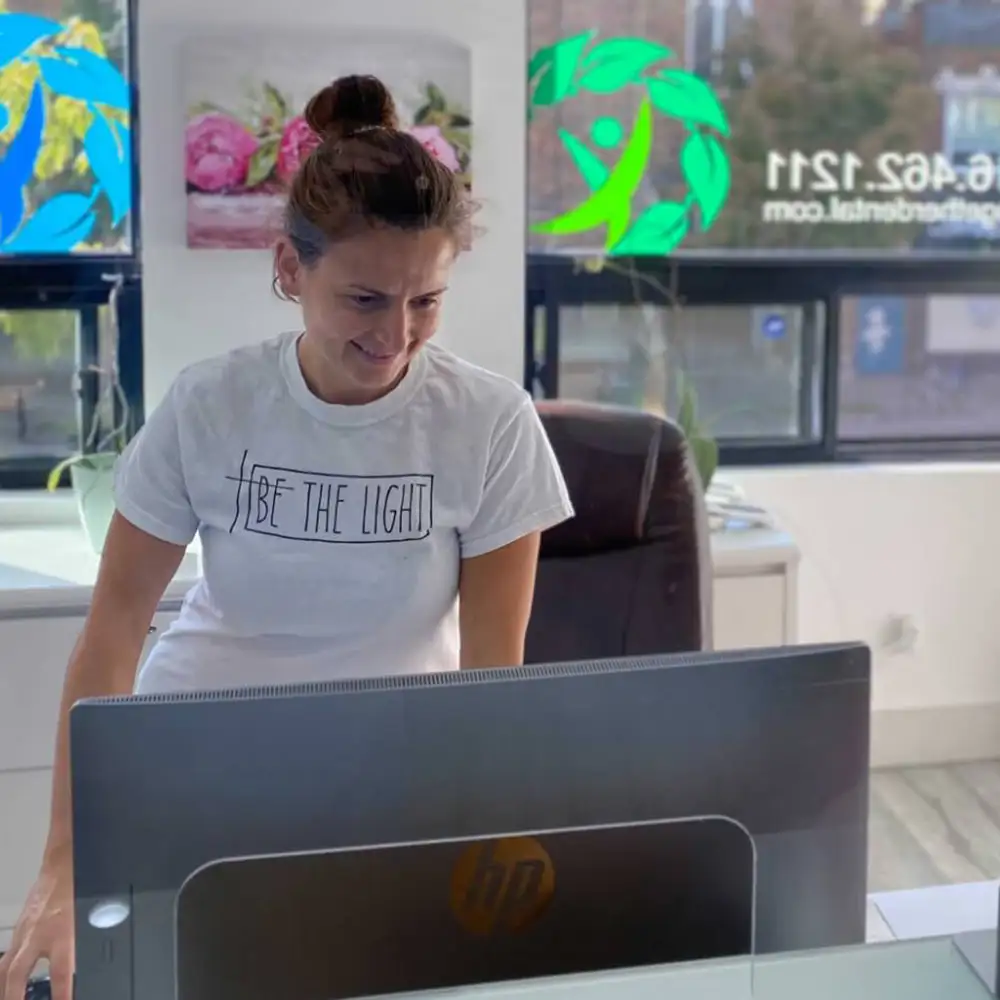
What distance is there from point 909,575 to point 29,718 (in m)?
1.96

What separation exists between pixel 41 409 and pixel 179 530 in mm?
1703

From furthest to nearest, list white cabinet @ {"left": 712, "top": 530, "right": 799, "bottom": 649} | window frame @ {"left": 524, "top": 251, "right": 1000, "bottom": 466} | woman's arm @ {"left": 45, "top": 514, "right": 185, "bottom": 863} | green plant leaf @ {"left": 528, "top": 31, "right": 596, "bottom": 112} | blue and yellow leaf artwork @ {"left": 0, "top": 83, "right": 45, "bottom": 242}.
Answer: window frame @ {"left": 524, "top": 251, "right": 1000, "bottom": 466}, green plant leaf @ {"left": 528, "top": 31, "right": 596, "bottom": 112}, blue and yellow leaf artwork @ {"left": 0, "top": 83, "right": 45, "bottom": 242}, white cabinet @ {"left": 712, "top": 530, "right": 799, "bottom": 649}, woman's arm @ {"left": 45, "top": 514, "right": 185, "bottom": 863}

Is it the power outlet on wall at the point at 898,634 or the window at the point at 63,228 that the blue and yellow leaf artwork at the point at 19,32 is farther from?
the power outlet on wall at the point at 898,634

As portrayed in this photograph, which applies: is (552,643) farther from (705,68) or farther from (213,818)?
(705,68)

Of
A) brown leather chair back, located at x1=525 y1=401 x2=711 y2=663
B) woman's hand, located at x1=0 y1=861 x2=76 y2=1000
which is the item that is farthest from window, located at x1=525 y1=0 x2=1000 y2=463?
woman's hand, located at x1=0 y1=861 x2=76 y2=1000

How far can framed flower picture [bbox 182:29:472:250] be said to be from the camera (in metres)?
2.60

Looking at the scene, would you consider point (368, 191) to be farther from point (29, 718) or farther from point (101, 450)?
point (101, 450)

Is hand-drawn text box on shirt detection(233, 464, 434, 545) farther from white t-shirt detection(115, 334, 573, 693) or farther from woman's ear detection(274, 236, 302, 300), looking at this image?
woman's ear detection(274, 236, 302, 300)

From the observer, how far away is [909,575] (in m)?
3.14

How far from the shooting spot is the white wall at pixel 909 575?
308cm

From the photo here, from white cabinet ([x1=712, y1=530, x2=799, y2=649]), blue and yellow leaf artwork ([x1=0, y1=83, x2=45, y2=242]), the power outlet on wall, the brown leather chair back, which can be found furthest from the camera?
the power outlet on wall

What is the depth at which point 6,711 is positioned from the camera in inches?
88.4

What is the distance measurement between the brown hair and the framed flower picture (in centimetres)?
133

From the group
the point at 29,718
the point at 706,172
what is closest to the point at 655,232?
the point at 706,172
